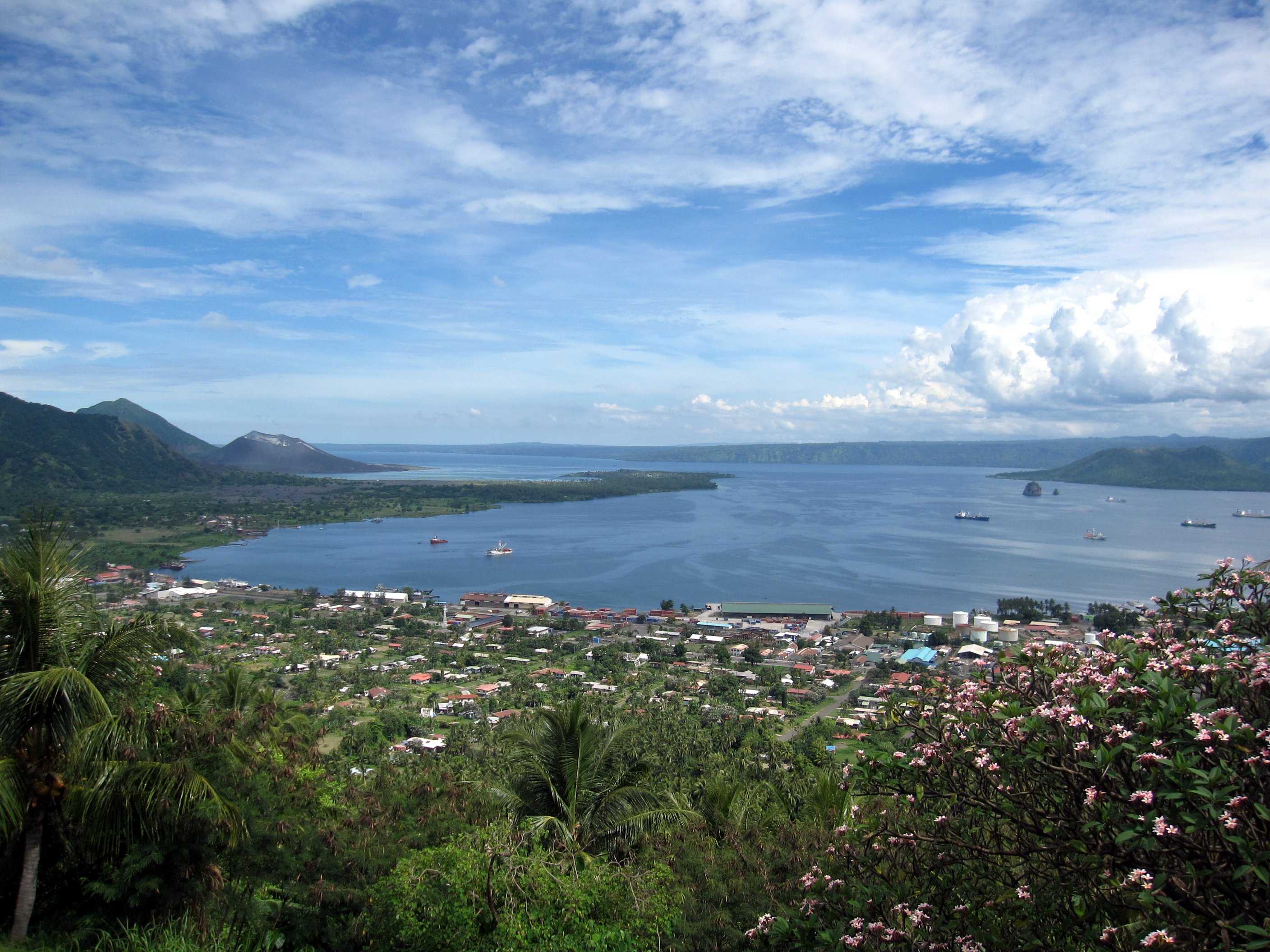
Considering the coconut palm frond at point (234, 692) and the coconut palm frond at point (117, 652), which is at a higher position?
the coconut palm frond at point (117, 652)

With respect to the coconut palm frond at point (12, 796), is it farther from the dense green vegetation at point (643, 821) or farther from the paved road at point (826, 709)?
the paved road at point (826, 709)

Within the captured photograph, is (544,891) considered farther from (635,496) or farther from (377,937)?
(635,496)

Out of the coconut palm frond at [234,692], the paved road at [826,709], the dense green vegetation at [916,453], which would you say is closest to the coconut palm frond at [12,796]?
the coconut palm frond at [234,692]

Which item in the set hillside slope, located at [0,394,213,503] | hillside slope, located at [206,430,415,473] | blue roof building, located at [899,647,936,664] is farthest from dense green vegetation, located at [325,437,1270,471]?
blue roof building, located at [899,647,936,664]

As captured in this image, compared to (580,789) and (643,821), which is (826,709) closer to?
(643,821)

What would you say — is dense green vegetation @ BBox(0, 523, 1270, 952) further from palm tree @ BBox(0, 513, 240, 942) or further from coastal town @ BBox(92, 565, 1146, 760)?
coastal town @ BBox(92, 565, 1146, 760)

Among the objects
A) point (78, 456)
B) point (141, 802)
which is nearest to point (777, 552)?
point (141, 802)
